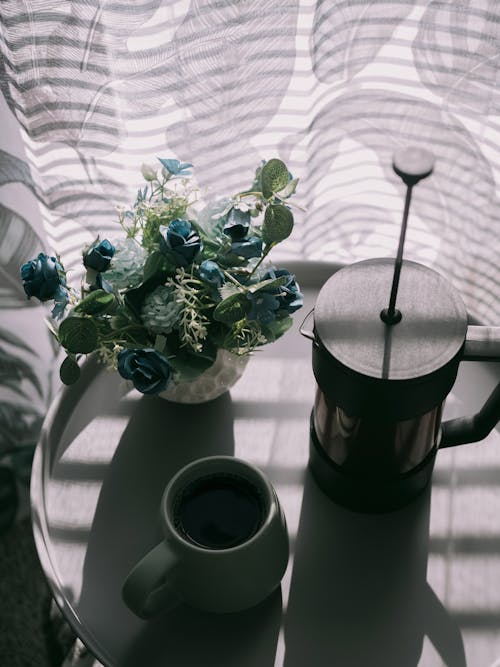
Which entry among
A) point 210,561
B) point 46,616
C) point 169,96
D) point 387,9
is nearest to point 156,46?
point 169,96

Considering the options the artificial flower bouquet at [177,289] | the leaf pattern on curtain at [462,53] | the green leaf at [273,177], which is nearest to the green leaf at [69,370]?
the artificial flower bouquet at [177,289]

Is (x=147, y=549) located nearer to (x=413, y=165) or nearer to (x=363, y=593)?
(x=363, y=593)

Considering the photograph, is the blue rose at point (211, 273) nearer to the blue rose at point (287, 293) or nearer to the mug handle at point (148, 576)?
the blue rose at point (287, 293)

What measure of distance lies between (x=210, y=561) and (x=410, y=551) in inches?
8.0

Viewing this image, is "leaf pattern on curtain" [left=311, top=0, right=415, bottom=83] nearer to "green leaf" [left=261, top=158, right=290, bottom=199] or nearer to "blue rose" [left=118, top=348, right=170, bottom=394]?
"green leaf" [left=261, top=158, right=290, bottom=199]

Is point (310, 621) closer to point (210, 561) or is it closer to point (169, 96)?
point (210, 561)

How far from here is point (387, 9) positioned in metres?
0.76

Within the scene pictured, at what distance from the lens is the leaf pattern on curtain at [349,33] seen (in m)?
0.76

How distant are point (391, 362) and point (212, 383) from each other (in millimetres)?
230

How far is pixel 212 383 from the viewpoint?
0.74 m

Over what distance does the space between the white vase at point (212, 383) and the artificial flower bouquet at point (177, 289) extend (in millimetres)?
55

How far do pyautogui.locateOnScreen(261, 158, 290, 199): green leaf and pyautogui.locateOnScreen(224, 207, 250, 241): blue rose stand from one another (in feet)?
Answer: 0.09

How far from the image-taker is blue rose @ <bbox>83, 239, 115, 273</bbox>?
2.00 ft

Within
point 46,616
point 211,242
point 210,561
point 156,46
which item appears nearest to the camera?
point 210,561
